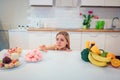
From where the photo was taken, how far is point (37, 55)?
1.56 m

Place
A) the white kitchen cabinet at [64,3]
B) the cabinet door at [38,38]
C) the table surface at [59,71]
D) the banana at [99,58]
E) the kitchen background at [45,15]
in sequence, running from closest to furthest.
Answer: the table surface at [59,71]
the banana at [99,58]
the cabinet door at [38,38]
the white kitchen cabinet at [64,3]
the kitchen background at [45,15]

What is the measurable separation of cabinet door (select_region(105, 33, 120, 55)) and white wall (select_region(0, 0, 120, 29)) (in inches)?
22.6

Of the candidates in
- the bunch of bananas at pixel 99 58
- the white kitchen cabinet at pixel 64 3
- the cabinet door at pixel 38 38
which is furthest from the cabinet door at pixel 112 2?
the bunch of bananas at pixel 99 58

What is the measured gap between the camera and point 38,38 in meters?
3.54

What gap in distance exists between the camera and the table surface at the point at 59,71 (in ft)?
3.91

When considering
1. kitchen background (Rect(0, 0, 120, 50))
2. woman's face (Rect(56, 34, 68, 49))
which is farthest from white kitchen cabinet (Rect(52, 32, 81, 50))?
woman's face (Rect(56, 34, 68, 49))

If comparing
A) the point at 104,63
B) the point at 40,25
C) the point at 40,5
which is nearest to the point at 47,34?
the point at 40,25

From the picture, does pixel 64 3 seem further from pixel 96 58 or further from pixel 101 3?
Answer: pixel 96 58

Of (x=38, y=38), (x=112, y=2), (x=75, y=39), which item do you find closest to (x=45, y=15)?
(x=38, y=38)

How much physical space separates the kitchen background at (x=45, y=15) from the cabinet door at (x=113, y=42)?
1.88 feet

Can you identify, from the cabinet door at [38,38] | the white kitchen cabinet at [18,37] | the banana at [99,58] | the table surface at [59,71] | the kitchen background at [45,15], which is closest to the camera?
the table surface at [59,71]

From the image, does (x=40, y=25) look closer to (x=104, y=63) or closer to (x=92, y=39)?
(x=92, y=39)

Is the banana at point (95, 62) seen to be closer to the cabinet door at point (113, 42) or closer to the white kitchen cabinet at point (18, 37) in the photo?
the cabinet door at point (113, 42)

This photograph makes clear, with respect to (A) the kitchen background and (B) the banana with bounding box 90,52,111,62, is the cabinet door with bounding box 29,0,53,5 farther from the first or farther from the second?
(B) the banana with bounding box 90,52,111,62
